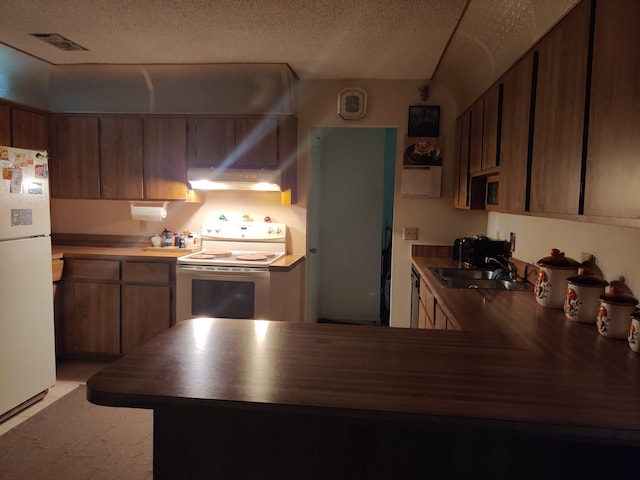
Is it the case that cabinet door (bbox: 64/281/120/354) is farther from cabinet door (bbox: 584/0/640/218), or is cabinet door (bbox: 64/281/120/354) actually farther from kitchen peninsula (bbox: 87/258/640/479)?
cabinet door (bbox: 584/0/640/218)

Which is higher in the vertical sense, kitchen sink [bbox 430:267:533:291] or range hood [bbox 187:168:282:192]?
range hood [bbox 187:168:282:192]

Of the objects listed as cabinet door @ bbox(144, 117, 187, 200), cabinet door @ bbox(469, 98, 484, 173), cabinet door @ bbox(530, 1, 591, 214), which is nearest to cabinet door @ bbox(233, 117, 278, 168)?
cabinet door @ bbox(144, 117, 187, 200)

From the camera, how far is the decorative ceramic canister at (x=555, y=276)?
1.97 m

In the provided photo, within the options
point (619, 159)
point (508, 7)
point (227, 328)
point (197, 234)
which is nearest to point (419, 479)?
point (227, 328)

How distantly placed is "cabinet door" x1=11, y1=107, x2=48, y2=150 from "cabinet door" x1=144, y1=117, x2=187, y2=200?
0.85 m

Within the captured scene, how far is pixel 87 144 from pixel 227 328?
2.95 m

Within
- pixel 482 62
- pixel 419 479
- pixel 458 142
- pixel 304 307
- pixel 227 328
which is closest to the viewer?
pixel 419 479

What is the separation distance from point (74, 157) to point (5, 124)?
573 millimetres

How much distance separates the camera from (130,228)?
4098 mm

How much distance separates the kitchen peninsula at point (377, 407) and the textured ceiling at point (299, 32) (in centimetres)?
141

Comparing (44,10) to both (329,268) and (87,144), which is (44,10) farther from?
(329,268)

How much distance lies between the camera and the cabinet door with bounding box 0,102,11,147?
3.19 metres

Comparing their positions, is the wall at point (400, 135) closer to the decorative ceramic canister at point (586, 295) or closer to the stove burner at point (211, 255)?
the stove burner at point (211, 255)

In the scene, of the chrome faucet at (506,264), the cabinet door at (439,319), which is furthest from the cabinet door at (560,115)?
the chrome faucet at (506,264)
